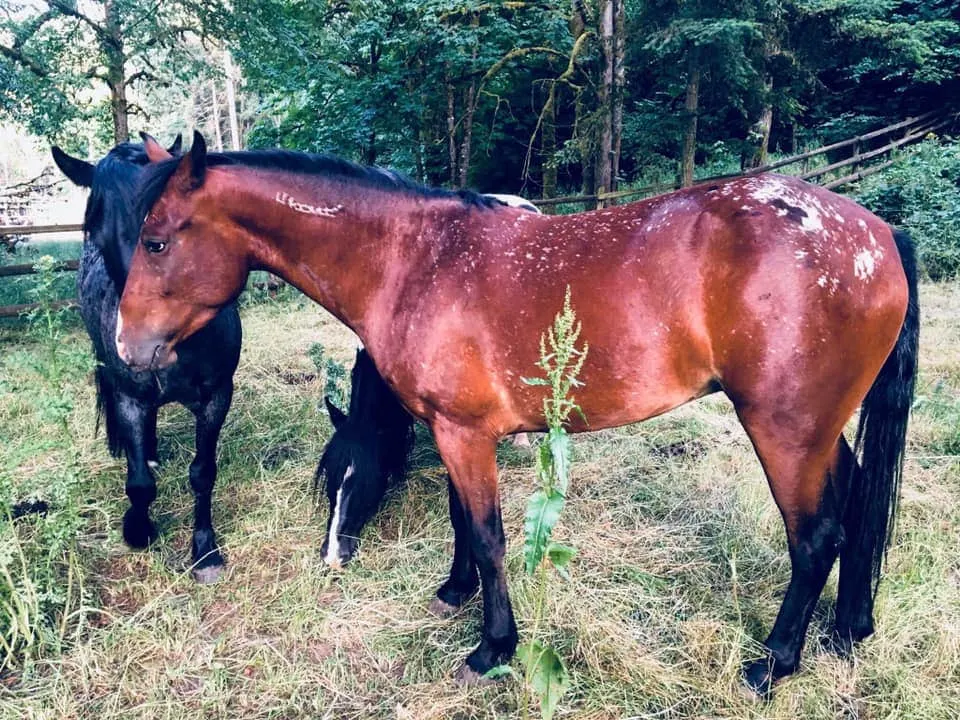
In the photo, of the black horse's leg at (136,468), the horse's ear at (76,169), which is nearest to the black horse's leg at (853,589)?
the black horse's leg at (136,468)

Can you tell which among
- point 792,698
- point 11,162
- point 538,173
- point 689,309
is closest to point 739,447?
point 792,698

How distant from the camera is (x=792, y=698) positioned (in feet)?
7.04

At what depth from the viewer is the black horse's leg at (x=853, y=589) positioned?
2385mm

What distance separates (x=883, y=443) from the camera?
2326 mm

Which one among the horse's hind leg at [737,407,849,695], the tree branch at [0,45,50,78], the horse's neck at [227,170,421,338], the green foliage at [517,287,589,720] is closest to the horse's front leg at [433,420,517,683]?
the horse's neck at [227,170,421,338]

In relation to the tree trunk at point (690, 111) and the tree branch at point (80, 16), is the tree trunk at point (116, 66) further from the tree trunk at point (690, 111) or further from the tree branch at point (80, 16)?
the tree trunk at point (690, 111)

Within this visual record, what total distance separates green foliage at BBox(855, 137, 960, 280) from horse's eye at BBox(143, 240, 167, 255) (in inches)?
404

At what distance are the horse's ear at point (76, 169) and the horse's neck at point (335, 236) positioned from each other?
122 cm

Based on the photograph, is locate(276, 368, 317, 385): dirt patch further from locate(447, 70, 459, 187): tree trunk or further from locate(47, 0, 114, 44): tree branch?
locate(447, 70, 459, 187): tree trunk

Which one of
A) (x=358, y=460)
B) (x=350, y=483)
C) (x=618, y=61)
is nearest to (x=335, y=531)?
(x=350, y=483)

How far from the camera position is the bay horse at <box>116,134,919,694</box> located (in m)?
2.02

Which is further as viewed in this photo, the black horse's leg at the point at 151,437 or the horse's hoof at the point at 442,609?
the black horse's leg at the point at 151,437

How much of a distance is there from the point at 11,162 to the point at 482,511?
51.7 metres

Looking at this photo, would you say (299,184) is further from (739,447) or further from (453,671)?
(739,447)
